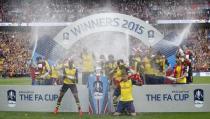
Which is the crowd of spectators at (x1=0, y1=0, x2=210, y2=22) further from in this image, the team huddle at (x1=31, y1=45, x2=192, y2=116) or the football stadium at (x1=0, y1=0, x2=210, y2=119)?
the team huddle at (x1=31, y1=45, x2=192, y2=116)

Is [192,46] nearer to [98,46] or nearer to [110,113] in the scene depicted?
[98,46]

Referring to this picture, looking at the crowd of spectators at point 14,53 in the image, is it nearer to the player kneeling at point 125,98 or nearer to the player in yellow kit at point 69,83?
the player in yellow kit at point 69,83

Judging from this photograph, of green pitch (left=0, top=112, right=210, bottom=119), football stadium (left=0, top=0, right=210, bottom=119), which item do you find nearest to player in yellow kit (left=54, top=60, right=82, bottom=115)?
football stadium (left=0, top=0, right=210, bottom=119)

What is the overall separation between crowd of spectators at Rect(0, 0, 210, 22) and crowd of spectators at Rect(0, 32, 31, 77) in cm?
173

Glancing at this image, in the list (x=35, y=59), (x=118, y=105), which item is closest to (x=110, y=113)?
(x=118, y=105)

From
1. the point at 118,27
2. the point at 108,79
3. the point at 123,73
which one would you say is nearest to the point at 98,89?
the point at 108,79

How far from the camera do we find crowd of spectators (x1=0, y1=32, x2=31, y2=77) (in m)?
41.2

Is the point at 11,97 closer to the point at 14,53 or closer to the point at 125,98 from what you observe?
the point at 125,98

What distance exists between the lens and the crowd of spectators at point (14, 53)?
41188mm

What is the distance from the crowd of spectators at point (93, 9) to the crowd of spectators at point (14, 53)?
5.69 ft

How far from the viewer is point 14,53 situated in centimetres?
4428

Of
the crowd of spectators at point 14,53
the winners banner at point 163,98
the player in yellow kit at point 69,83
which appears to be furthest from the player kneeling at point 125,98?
the crowd of spectators at point 14,53

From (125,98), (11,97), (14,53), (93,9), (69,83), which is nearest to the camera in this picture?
(125,98)

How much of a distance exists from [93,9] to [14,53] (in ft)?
28.8
